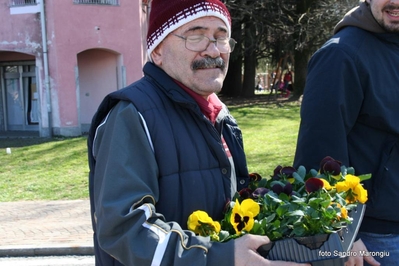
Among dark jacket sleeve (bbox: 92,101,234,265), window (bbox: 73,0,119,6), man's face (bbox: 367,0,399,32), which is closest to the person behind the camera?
dark jacket sleeve (bbox: 92,101,234,265)

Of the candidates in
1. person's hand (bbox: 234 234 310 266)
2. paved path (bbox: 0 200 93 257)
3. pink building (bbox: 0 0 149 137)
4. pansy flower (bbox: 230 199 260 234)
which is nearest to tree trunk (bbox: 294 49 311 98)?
pink building (bbox: 0 0 149 137)

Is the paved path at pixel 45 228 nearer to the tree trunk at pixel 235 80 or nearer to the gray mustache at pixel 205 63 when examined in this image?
the gray mustache at pixel 205 63

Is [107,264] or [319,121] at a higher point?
[319,121]

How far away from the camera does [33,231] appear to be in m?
8.00

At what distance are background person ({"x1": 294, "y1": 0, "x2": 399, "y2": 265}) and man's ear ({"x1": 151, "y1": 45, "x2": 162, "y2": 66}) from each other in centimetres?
79

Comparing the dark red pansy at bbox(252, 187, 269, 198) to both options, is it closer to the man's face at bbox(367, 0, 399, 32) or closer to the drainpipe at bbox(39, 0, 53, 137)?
the man's face at bbox(367, 0, 399, 32)

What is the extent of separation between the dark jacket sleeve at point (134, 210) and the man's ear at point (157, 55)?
33 cm

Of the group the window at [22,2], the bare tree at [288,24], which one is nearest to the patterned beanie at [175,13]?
the window at [22,2]

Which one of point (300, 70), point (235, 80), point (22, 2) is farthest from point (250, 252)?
point (235, 80)

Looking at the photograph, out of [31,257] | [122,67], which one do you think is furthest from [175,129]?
[122,67]

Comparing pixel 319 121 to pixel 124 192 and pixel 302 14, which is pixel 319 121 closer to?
pixel 124 192

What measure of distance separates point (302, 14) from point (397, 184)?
2431 cm

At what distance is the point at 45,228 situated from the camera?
811 centimetres

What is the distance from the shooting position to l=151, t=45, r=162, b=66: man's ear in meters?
2.12
